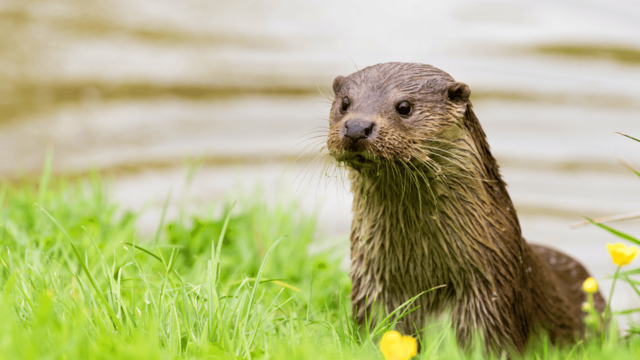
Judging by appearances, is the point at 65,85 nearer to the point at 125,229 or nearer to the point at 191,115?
the point at 191,115

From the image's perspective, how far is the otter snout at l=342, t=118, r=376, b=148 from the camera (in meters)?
2.03

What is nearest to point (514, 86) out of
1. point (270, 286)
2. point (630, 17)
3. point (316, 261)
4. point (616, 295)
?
point (630, 17)

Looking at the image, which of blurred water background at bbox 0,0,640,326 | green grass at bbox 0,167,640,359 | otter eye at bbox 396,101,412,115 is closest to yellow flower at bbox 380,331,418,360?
green grass at bbox 0,167,640,359

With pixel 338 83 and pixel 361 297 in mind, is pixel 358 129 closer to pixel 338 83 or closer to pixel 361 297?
pixel 338 83

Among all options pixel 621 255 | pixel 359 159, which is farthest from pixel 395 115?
pixel 621 255

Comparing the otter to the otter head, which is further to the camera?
the otter

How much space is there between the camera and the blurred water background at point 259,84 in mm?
5801

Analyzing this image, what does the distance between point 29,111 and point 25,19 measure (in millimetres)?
897

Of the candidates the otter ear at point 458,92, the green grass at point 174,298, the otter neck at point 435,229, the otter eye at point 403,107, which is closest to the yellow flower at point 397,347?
the green grass at point 174,298

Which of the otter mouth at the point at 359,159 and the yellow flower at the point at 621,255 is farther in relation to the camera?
the otter mouth at the point at 359,159

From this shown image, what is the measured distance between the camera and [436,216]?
2.25 m

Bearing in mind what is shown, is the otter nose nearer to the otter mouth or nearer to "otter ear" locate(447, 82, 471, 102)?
the otter mouth

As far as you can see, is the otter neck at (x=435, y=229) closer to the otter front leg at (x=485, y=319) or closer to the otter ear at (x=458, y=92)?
the otter front leg at (x=485, y=319)

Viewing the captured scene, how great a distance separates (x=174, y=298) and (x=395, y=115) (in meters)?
0.92
